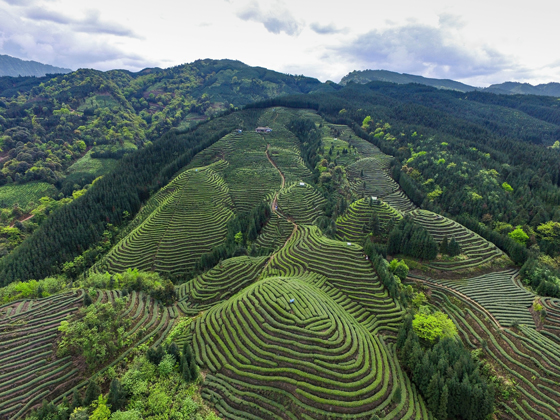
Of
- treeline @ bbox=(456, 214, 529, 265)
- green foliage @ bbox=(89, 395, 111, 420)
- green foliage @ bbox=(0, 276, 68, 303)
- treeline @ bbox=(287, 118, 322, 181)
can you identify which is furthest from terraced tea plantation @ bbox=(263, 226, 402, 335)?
treeline @ bbox=(287, 118, 322, 181)

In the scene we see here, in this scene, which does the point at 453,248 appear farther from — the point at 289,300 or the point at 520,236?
the point at 289,300

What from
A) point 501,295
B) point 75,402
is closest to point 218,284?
point 75,402

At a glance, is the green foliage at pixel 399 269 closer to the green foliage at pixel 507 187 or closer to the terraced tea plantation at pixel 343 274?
the terraced tea plantation at pixel 343 274

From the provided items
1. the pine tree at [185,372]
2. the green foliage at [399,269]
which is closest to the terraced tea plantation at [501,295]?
the green foliage at [399,269]

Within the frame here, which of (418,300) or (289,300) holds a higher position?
(289,300)

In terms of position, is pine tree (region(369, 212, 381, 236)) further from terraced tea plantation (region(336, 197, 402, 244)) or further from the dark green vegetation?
terraced tea plantation (region(336, 197, 402, 244))
